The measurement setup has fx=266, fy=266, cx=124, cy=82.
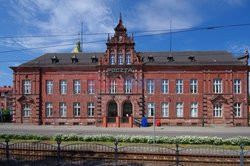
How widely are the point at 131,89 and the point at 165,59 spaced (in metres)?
6.91

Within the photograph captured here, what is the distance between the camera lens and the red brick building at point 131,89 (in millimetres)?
37188

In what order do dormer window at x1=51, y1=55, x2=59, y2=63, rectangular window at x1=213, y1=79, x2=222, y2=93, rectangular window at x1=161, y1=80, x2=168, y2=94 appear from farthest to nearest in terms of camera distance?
dormer window at x1=51, y1=55, x2=59, y2=63
rectangular window at x1=161, y1=80, x2=168, y2=94
rectangular window at x1=213, y1=79, x2=222, y2=93

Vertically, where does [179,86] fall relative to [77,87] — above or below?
above

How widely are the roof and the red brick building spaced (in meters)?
0.14

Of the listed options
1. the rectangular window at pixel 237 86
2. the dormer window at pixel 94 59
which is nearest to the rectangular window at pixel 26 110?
the dormer window at pixel 94 59

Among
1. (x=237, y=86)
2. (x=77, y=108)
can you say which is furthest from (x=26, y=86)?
(x=237, y=86)

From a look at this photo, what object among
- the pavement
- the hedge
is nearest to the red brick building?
the pavement

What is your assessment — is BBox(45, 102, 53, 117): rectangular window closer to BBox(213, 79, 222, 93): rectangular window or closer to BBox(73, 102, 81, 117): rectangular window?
BBox(73, 102, 81, 117): rectangular window

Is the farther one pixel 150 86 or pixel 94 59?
pixel 94 59

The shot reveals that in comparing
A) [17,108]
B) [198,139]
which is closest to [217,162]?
[198,139]

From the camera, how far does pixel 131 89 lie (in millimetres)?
37969

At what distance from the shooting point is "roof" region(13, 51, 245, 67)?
125 feet

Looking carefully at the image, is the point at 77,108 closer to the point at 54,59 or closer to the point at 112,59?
the point at 54,59

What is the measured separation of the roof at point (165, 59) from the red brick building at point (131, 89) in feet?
0.46
